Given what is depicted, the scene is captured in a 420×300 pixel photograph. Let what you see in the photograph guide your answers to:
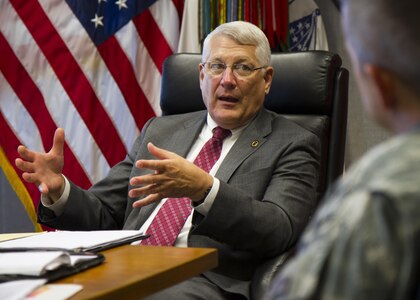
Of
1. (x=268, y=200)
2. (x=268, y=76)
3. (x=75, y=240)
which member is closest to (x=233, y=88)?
(x=268, y=76)

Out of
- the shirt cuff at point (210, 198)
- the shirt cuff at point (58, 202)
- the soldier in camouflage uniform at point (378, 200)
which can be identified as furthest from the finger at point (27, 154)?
the soldier in camouflage uniform at point (378, 200)

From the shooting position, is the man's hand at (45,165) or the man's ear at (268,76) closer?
the man's hand at (45,165)

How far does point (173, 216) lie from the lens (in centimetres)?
225

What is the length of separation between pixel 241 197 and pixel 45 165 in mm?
564

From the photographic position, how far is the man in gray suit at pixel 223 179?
1971 mm

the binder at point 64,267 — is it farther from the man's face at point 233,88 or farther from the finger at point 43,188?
the man's face at point 233,88

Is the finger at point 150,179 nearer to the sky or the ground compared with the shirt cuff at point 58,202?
nearer to the sky

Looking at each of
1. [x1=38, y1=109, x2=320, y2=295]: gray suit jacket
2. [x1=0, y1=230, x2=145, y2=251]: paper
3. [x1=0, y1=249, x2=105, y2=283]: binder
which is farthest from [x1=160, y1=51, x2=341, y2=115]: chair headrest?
[x1=0, y1=249, x2=105, y2=283]: binder

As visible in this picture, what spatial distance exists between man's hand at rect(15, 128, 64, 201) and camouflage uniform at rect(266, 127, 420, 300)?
4.90ft

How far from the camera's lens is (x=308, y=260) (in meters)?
0.63

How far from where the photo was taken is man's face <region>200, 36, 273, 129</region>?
241 cm

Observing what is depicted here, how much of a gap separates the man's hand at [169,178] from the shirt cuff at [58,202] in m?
0.38

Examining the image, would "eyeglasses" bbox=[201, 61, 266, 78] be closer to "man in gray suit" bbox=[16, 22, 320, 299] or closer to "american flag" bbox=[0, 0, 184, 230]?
"man in gray suit" bbox=[16, 22, 320, 299]

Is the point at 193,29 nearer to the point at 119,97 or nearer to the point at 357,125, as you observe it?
the point at 119,97
